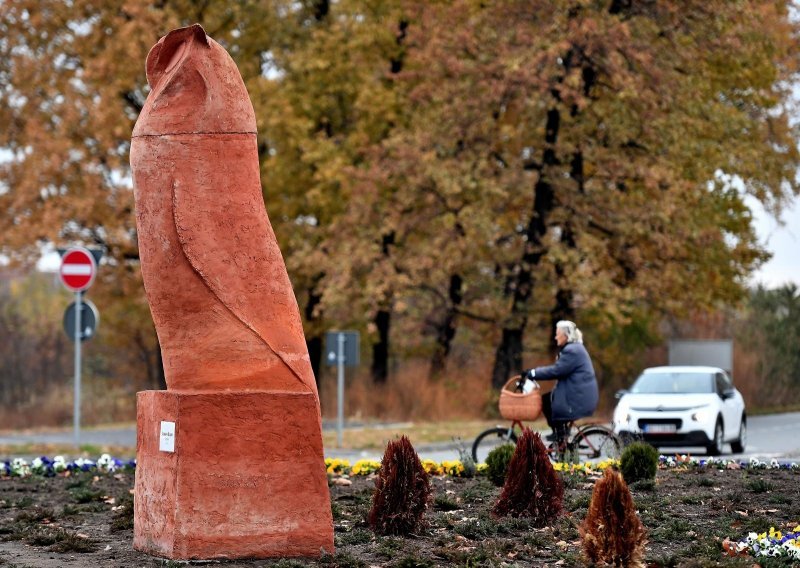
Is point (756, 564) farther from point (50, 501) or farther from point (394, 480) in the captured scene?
point (50, 501)

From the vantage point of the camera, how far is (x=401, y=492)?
34.4 ft

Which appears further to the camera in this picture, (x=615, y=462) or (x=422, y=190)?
(x=422, y=190)

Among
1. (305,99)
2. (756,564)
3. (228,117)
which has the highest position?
(305,99)

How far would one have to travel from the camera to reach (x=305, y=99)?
34.8m

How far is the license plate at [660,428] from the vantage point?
2166 cm

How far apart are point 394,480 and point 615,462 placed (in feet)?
14.2

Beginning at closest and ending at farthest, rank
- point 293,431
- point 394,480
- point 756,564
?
point 756,564 → point 293,431 → point 394,480

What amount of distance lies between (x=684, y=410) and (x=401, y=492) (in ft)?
39.5

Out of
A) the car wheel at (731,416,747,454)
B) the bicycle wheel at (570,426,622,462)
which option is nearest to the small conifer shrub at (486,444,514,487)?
the bicycle wheel at (570,426,622,462)

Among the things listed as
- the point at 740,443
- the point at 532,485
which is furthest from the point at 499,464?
the point at 740,443

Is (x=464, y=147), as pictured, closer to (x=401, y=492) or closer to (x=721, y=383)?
(x=721, y=383)

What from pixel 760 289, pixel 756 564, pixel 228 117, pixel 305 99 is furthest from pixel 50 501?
pixel 760 289

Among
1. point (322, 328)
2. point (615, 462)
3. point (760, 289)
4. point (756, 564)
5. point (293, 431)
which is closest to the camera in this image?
point (756, 564)

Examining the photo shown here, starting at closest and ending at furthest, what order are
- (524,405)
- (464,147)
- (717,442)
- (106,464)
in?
(524,405), (106,464), (717,442), (464,147)
